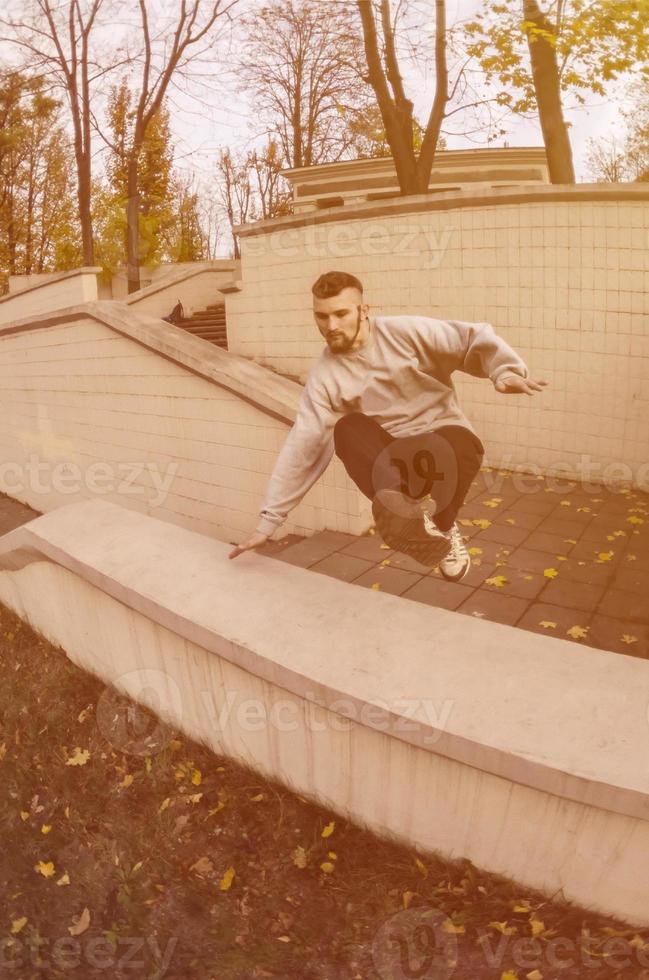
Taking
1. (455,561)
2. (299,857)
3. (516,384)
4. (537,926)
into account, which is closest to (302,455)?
(455,561)

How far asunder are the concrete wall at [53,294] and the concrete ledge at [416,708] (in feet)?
26.2

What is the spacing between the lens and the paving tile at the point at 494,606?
426 cm

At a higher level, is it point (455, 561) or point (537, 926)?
point (455, 561)

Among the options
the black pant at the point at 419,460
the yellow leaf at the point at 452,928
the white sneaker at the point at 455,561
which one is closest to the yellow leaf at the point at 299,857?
the yellow leaf at the point at 452,928

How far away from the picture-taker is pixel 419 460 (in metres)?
2.73

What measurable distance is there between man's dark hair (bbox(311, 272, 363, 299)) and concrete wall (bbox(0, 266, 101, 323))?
8452mm

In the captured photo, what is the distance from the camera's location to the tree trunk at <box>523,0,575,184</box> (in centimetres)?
823

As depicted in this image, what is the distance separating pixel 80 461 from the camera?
905cm

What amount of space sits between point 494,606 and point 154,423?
459 cm

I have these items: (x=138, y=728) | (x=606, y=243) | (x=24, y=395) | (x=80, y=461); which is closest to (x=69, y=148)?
(x=24, y=395)

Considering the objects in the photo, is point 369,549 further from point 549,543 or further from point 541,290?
point 541,290

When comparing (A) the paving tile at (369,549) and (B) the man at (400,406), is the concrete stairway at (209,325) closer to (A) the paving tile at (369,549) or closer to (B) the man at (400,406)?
(A) the paving tile at (369,549)

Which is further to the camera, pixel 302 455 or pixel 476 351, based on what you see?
pixel 302 455

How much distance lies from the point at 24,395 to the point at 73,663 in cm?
646
